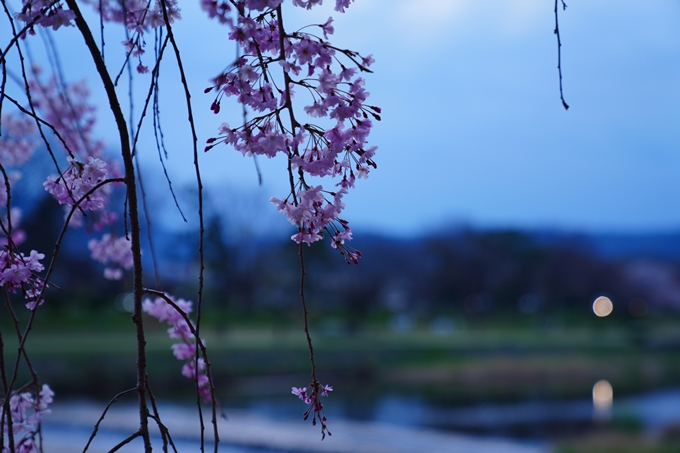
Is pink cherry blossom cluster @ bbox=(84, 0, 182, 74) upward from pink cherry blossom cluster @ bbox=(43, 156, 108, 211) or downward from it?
upward

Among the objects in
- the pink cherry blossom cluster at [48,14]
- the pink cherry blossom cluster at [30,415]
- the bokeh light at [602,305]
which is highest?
the bokeh light at [602,305]

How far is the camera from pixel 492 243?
2895 centimetres

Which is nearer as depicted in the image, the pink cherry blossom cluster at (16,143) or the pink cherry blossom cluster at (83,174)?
the pink cherry blossom cluster at (83,174)

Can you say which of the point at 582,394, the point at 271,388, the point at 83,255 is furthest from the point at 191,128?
the point at 83,255

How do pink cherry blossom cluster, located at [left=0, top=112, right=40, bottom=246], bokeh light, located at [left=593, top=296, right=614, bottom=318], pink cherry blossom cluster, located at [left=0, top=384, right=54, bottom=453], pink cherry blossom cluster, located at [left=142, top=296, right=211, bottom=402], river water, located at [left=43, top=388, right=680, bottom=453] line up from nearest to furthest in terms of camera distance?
1. pink cherry blossom cluster, located at [left=0, top=384, right=54, bottom=453]
2. pink cherry blossom cluster, located at [left=142, top=296, right=211, bottom=402]
3. pink cherry blossom cluster, located at [left=0, top=112, right=40, bottom=246]
4. river water, located at [left=43, top=388, right=680, bottom=453]
5. bokeh light, located at [left=593, top=296, right=614, bottom=318]

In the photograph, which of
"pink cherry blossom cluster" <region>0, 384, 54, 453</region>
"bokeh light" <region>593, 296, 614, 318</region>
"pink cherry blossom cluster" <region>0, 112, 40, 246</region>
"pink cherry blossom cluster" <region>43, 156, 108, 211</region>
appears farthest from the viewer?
"bokeh light" <region>593, 296, 614, 318</region>

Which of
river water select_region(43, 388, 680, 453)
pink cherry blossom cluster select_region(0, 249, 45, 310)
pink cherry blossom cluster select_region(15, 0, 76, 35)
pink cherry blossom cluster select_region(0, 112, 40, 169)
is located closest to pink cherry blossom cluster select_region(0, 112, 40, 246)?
pink cherry blossom cluster select_region(0, 112, 40, 169)

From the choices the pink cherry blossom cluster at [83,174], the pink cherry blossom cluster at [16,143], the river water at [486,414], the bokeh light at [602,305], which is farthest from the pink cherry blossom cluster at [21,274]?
the bokeh light at [602,305]

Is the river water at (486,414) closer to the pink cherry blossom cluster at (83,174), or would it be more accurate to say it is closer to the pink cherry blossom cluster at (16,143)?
the pink cherry blossom cluster at (16,143)

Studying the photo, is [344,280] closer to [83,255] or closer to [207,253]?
[207,253]

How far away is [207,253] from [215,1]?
58.6 feet

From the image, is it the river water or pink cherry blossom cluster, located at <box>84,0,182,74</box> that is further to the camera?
the river water

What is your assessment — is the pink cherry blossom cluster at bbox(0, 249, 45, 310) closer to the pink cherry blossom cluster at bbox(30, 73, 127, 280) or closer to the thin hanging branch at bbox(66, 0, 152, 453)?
the pink cherry blossom cluster at bbox(30, 73, 127, 280)

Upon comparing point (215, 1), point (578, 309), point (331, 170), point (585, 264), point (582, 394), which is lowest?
point (331, 170)
